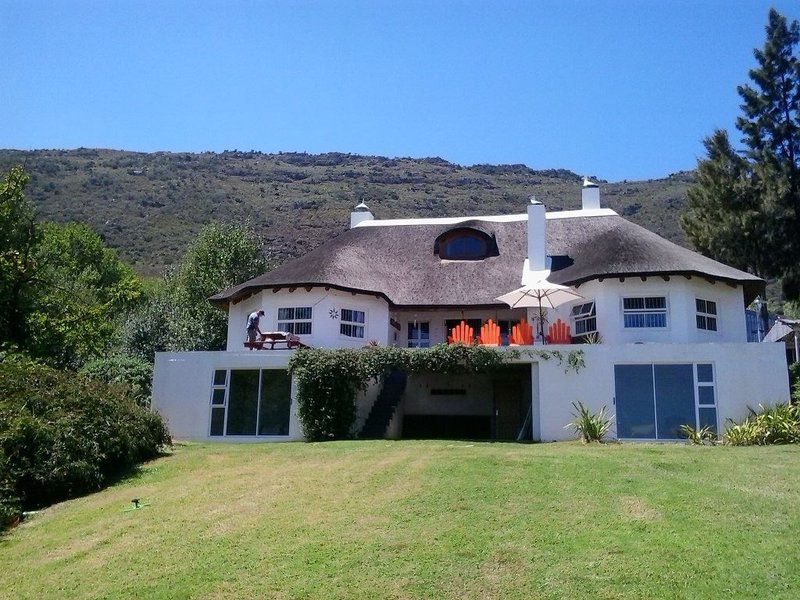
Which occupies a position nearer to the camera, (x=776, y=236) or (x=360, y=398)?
(x=360, y=398)

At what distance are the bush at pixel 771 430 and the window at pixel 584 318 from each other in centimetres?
584

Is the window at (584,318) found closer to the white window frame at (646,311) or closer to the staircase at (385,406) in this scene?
the white window frame at (646,311)

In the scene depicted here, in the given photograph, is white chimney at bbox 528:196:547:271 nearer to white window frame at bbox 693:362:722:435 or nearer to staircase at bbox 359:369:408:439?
staircase at bbox 359:369:408:439

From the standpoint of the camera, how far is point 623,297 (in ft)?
83.1

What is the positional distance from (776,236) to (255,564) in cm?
2913

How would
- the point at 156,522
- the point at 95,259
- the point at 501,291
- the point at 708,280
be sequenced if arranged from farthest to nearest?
the point at 95,259 < the point at 501,291 < the point at 708,280 < the point at 156,522

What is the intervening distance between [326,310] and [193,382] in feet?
16.3

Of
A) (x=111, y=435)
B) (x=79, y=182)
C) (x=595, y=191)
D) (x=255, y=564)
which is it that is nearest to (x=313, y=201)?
(x=79, y=182)

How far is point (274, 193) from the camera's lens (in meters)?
83.8

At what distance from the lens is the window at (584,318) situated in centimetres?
2589

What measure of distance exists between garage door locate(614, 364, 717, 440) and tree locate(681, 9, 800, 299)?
13.4 metres

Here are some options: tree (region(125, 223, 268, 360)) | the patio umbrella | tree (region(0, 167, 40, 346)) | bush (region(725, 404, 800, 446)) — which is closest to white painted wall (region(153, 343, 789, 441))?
bush (region(725, 404, 800, 446))

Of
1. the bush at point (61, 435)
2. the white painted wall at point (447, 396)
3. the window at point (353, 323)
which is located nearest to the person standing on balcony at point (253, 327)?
the window at point (353, 323)

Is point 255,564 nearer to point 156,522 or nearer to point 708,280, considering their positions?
point 156,522
